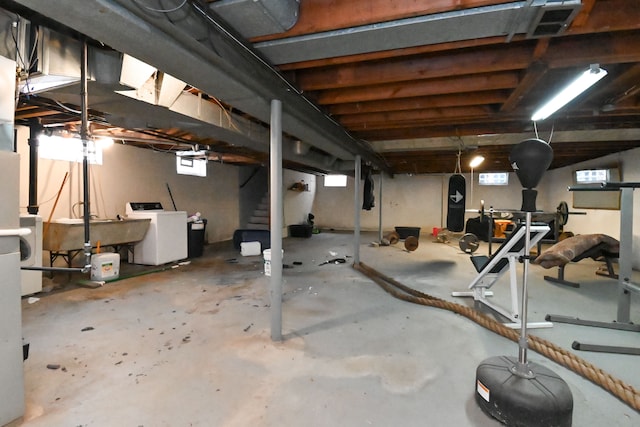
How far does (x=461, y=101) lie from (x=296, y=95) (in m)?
1.71

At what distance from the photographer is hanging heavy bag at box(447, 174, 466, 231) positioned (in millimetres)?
4484

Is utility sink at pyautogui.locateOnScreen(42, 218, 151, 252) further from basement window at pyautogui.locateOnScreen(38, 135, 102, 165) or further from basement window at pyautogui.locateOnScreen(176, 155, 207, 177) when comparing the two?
basement window at pyautogui.locateOnScreen(176, 155, 207, 177)

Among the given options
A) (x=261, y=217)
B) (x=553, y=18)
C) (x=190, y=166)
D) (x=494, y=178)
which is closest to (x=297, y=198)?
(x=261, y=217)

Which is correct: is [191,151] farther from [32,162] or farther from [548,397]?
[548,397]

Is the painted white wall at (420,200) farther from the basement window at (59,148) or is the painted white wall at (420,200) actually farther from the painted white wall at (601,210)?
the basement window at (59,148)

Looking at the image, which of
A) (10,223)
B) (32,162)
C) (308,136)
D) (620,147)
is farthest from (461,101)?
(32,162)

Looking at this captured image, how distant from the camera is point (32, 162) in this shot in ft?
13.0

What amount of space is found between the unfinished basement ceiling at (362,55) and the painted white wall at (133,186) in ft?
3.17

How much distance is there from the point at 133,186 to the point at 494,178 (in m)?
10.5

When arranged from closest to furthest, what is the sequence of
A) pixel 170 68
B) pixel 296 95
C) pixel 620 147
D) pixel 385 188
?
pixel 170 68 → pixel 296 95 → pixel 620 147 → pixel 385 188

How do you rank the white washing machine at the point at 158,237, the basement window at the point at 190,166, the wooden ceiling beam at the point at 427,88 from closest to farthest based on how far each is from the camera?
the wooden ceiling beam at the point at 427,88 < the white washing machine at the point at 158,237 < the basement window at the point at 190,166

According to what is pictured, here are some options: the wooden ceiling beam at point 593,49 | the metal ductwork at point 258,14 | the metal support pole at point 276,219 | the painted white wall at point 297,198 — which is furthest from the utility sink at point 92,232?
the wooden ceiling beam at point 593,49

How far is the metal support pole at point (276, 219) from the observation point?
2.47 m

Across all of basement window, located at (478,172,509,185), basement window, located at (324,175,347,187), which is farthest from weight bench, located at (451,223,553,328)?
basement window, located at (324,175,347,187)
